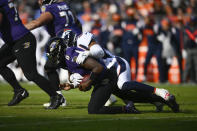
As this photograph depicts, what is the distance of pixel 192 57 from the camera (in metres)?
16.6

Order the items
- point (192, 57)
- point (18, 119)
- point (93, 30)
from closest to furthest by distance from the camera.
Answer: point (18, 119) < point (192, 57) < point (93, 30)

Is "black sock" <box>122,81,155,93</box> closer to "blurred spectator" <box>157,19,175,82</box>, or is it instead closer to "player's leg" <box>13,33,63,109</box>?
"player's leg" <box>13,33,63,109</box>

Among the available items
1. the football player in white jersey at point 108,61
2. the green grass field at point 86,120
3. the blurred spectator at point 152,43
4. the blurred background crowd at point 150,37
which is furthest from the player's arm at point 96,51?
the blurred spectator at point 152,43

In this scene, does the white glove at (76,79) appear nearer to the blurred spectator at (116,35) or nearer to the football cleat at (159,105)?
the football cleat at (159,105)

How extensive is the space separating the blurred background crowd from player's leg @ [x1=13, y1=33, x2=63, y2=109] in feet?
24.9

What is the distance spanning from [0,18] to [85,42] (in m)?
1.77

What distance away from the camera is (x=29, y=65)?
8641 mm

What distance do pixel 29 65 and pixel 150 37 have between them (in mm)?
8693

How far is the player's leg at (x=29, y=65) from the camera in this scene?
862cm

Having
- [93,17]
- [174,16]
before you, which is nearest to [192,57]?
[174,16]

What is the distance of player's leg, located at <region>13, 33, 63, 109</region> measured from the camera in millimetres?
8625

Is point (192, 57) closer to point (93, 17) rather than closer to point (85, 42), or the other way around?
point (93, 17)

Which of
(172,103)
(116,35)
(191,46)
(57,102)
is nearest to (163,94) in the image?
(172,103)

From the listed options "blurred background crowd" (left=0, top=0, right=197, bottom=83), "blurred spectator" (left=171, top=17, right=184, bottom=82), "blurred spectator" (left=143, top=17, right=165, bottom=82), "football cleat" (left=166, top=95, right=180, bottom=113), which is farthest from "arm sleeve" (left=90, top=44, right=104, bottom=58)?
"blurred spectator" (left=171, top=17, right=184, bottom=82)
